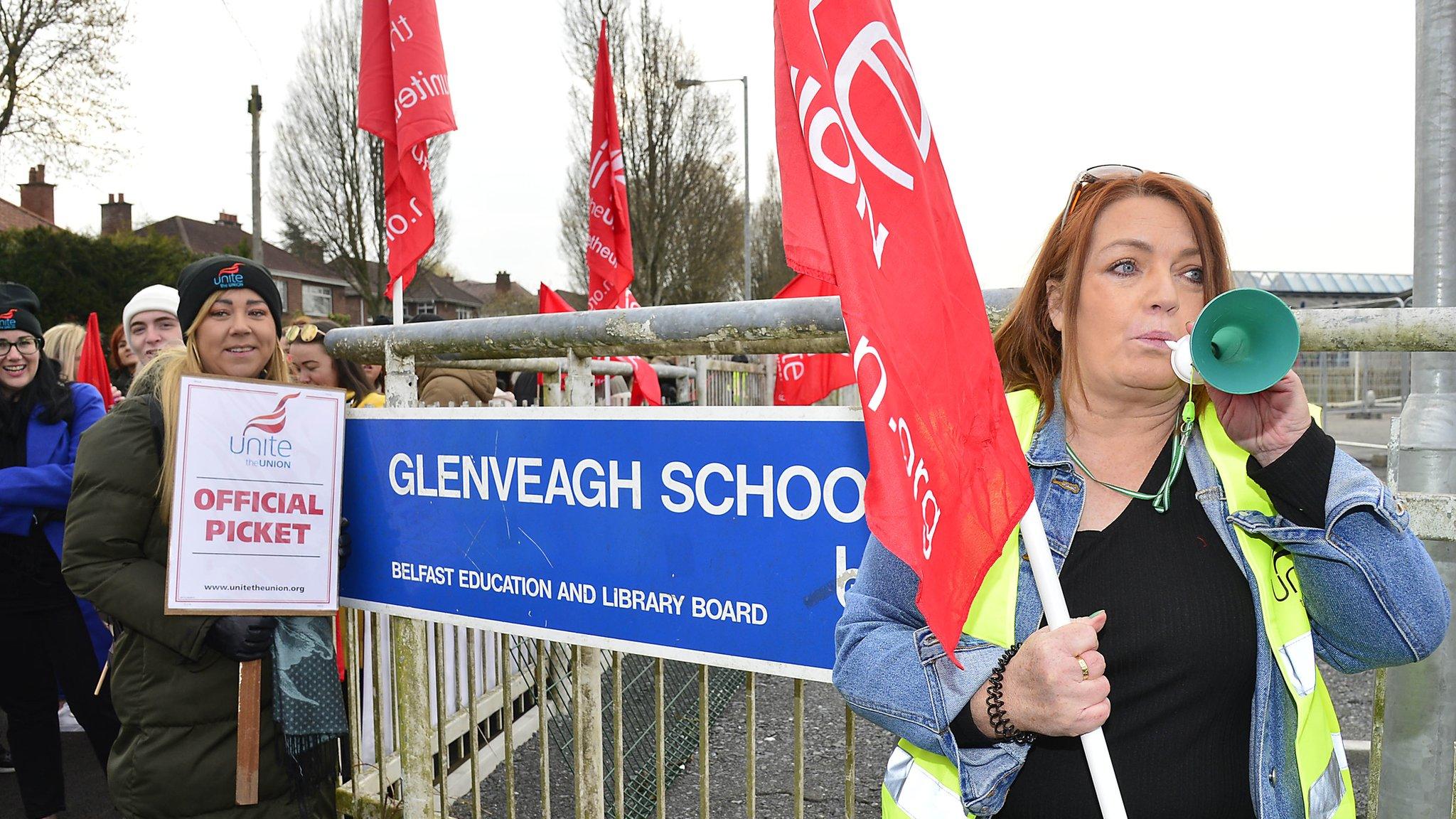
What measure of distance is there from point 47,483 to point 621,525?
2.87 m

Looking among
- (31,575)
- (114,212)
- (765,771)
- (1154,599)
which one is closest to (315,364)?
(31,575)

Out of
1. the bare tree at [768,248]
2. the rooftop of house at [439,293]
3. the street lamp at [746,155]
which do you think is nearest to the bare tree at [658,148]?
the street lamp at [746,155]

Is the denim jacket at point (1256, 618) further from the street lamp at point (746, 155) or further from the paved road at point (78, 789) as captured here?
the street lamp at point (746, 155)

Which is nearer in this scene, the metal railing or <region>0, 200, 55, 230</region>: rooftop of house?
the metal railing

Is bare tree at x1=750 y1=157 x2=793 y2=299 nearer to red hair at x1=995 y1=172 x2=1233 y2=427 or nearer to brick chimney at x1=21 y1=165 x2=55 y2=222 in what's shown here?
brick chimney at x1=21 y1=165 x2=55 y2=222

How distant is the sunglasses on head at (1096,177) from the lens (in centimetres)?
156

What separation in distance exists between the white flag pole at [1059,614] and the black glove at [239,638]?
1902mm

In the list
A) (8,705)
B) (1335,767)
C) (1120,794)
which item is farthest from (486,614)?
(8,705)

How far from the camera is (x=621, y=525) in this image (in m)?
2.13

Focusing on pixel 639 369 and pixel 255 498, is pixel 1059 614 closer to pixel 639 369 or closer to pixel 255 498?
pixel 255 498

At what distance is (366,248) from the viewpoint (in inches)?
1237

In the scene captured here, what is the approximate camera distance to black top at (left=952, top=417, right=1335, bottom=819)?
139cm

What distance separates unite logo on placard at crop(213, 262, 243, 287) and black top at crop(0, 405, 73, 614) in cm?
191

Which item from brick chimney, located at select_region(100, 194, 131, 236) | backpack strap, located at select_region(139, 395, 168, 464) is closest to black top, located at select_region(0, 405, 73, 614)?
backpack strap, located at select_region(139, 395, 168, 464)
